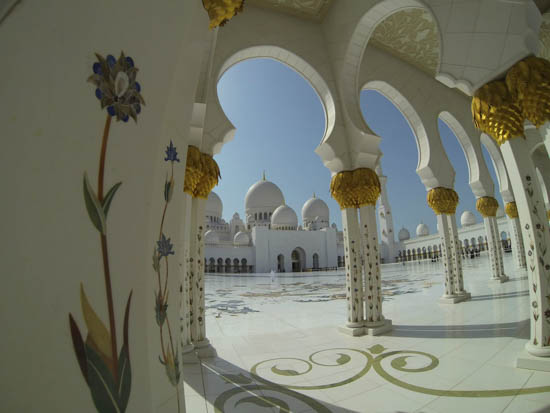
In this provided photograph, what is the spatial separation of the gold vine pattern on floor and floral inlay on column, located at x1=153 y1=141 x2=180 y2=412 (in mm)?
1004

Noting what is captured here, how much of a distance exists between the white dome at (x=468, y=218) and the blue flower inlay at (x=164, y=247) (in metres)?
26.8

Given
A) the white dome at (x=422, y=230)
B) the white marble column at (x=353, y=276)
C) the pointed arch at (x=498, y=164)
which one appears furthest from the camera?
the white dome at (x=422, y=230)

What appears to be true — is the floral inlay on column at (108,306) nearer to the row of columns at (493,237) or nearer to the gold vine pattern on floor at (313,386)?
the gold vine pattern on floor at (313,386)

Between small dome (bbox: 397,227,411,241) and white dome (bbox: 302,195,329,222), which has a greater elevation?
white dome (bbox: 302,195,329,222)

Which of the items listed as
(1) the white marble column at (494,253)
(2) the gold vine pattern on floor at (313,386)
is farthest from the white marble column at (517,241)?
(2) the gold vine pattern on floor at (313,386)

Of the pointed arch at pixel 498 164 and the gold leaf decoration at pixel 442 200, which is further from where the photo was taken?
the pointed arch at pixel 498 164

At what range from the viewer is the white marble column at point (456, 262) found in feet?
14.4

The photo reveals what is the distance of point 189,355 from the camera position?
92.6 inches

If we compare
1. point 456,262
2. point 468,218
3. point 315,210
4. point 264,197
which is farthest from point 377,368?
point 468,218

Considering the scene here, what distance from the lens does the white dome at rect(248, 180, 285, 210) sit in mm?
22875

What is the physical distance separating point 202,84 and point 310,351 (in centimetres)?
253

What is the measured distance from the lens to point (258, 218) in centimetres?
2288

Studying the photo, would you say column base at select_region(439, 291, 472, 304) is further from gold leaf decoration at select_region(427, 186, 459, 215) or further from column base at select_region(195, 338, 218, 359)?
column base at select_region(195, 338, 218, 359)

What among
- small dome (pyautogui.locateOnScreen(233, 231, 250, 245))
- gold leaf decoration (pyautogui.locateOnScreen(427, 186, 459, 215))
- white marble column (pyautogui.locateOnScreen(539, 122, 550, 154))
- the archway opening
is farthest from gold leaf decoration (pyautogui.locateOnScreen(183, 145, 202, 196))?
the archway opening
